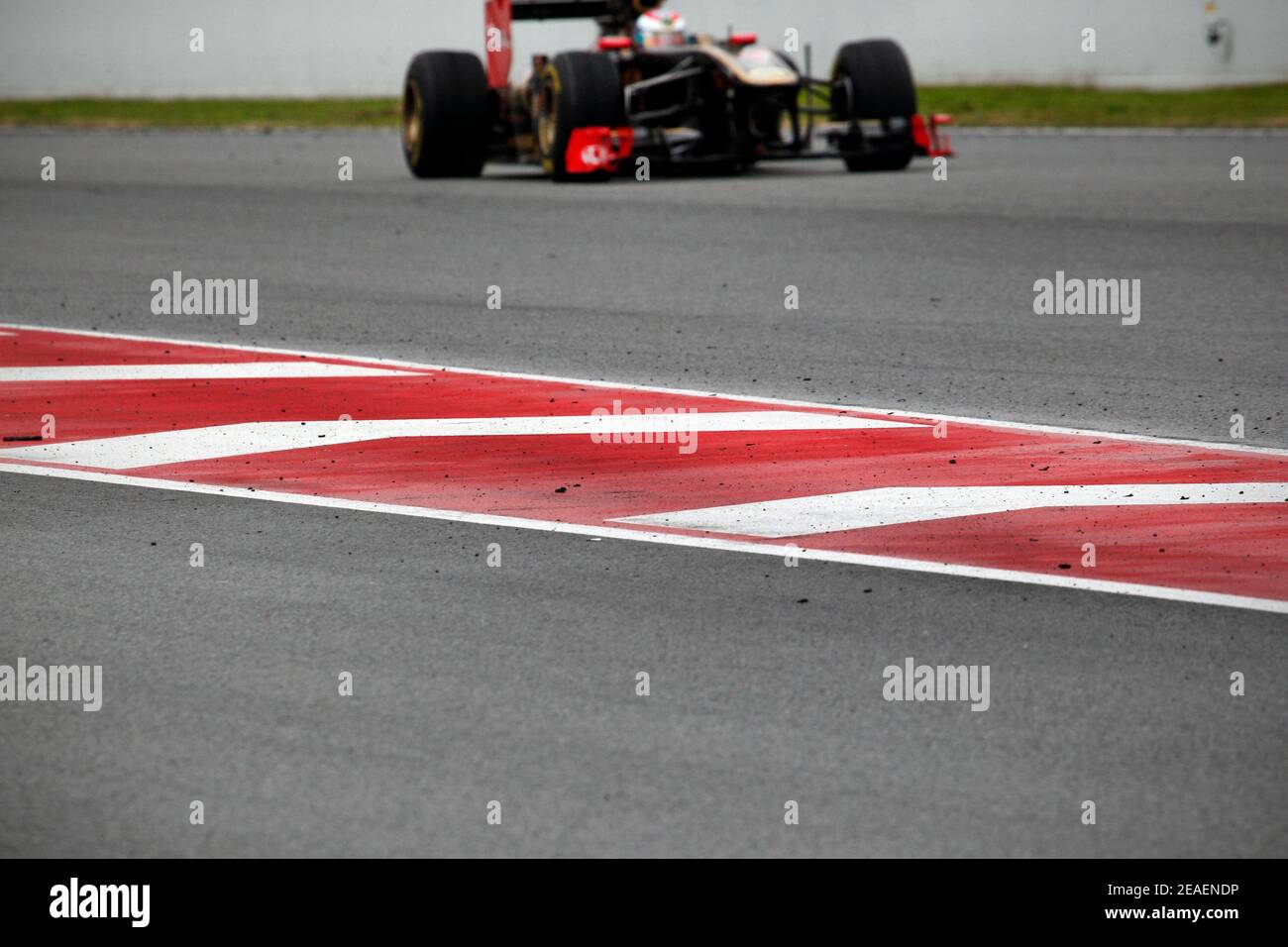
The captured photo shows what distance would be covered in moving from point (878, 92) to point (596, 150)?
2.62 metres

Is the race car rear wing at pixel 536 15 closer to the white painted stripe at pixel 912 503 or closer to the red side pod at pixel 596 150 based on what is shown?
the red side pod at pixel 596 150

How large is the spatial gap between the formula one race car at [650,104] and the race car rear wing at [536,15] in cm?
2

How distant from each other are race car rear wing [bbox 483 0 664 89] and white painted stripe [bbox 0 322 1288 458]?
32.6ft

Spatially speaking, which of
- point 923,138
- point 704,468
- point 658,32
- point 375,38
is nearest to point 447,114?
point 658,32

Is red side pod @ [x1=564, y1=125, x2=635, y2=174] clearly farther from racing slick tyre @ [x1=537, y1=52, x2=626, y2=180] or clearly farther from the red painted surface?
the red painted surface

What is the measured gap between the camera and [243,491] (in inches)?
278

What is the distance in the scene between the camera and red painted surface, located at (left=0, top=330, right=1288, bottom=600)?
616cm

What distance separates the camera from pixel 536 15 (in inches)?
787

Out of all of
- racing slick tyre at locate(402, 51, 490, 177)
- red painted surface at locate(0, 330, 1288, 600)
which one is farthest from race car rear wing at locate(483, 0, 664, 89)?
red painted surface at locate(0, 330, 1288, 600)

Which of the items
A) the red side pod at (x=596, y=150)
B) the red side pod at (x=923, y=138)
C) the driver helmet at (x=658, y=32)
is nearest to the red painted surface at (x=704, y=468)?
the red side pod at (x=596, y=150)

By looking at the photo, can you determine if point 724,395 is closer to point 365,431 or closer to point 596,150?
point 365,431

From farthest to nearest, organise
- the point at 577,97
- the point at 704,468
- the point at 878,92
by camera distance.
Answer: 1. the point at 878,92
2. the point at 577,97
3. the point at 704,468
